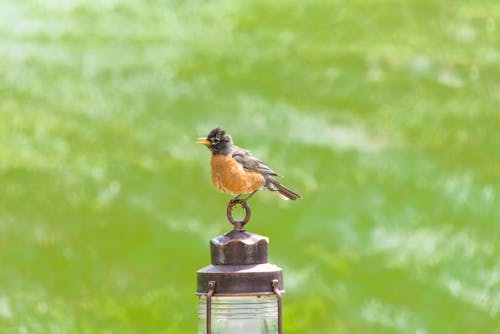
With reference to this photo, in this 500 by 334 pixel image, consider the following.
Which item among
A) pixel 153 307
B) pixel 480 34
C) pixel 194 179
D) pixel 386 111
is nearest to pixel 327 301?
pixel 153 307

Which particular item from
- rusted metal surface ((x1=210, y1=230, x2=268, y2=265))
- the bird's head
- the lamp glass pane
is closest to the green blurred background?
the bird's head

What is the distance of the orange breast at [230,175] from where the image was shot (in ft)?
18.6

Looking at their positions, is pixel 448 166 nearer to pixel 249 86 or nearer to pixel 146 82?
pixel 249 86

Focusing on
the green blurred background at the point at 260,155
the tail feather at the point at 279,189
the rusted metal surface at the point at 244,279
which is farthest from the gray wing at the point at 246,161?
the green blurred background at the point at 260,155

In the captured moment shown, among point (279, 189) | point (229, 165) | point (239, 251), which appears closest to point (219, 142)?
point (229, 165)

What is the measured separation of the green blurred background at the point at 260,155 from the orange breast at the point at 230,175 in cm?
661

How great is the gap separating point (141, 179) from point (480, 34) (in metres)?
7.22

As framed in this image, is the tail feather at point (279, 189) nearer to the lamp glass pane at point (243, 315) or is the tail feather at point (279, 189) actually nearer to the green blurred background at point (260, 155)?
the lamp glass pane at point (243, 315)

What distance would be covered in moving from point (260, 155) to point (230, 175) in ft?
30.4

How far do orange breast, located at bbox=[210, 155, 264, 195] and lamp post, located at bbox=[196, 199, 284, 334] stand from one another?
60 cm

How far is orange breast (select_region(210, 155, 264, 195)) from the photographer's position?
568cm

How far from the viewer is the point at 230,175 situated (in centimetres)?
567

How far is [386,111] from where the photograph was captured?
16.7m

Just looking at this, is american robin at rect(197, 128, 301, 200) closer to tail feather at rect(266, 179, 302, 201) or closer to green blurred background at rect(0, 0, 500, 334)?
tail feather at rect(266, 179, 302, 201)
